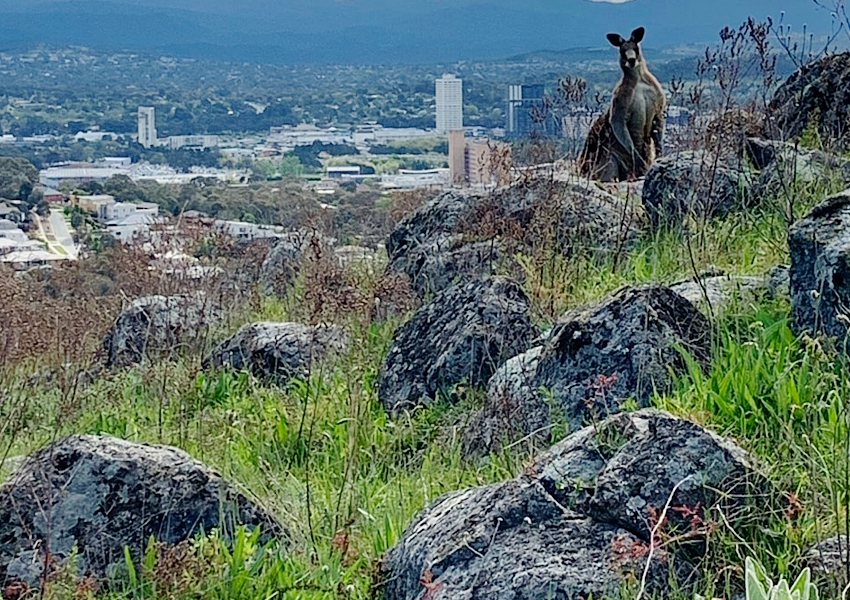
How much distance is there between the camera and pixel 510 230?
6410 millimetres

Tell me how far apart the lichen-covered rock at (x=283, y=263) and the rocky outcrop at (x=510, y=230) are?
26.2 inches

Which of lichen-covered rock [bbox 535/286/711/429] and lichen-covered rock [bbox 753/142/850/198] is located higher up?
lichen-covered rock [bbox 753/142/850/198]

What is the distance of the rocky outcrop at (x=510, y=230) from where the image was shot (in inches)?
248

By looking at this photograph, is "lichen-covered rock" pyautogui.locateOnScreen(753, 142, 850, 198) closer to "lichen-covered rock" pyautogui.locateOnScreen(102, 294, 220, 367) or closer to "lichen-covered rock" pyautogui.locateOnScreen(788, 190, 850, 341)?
"lichen-covered rock" pyautogui.locateOnScreen(788, 190, 850, 341)

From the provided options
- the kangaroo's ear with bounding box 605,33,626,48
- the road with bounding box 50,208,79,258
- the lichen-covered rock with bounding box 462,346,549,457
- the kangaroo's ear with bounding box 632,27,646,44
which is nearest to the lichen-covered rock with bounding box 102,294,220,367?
the lichen-covered rock with bounding box 462,346,549,457

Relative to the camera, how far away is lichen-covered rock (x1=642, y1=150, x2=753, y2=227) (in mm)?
6312

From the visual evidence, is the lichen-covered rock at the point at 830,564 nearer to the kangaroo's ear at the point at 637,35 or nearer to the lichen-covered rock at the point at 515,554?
the lichen-covered rock at the point at 515,554

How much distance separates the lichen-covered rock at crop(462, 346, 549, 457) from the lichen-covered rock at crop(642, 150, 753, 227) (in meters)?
2.07

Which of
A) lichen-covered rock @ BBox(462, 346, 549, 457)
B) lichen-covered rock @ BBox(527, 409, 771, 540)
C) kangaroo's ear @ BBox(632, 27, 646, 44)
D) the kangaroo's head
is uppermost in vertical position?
kangaroo's ear @ BBox(632, 27, 646, 44)

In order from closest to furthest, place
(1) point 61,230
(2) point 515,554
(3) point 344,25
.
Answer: (2) point 515,554 < (1) point 61,230 < (3) point 344,25

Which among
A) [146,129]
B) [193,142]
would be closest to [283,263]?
[146,129]

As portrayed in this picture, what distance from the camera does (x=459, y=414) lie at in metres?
Result: 4.83

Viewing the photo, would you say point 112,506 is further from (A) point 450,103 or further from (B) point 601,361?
(A) point 450,103

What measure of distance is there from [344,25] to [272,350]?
147859 mm
